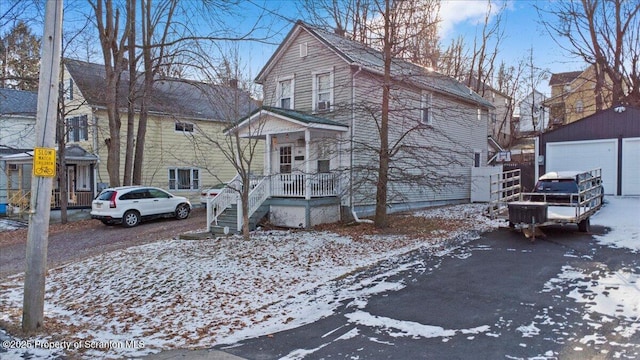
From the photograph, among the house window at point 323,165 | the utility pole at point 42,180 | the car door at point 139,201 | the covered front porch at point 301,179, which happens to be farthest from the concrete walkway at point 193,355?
the car door at point 139,201

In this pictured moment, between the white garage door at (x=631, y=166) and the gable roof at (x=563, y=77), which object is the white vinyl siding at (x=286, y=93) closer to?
the white garage door at (x=631, y=166)

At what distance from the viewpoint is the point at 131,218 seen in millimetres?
17172

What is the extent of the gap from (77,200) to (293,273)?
63.6 ft

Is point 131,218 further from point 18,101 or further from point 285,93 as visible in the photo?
point 18,101

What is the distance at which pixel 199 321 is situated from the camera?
6.05m

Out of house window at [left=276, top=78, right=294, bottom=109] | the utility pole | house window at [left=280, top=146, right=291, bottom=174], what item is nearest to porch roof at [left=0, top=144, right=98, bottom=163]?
house window at [left=280, top=146, right=291, bottom=174]

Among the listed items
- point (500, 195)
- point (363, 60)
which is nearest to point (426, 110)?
point (363, 60)

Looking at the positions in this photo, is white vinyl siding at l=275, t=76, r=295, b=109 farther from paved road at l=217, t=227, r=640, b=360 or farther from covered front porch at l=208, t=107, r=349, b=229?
paved road at l=217, t=227, r=640, b=360

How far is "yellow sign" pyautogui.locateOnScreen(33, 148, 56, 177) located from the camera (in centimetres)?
549

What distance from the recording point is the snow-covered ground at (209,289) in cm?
552

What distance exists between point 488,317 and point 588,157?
16.1m

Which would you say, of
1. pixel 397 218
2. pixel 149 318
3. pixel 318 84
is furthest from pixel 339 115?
pixel 149 318

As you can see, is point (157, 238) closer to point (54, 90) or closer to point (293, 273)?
point (293, 273)

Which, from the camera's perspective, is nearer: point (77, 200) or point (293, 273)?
point (293, 273)
